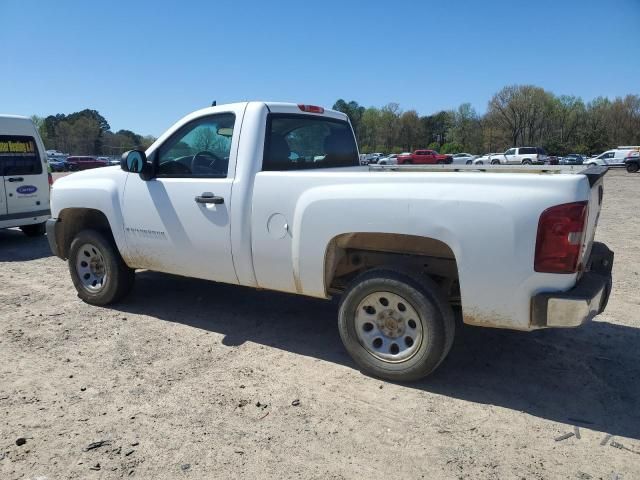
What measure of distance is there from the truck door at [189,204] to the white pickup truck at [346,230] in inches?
0.5

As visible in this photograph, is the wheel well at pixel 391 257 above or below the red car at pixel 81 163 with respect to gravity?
below

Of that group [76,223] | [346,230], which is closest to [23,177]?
[76,223]

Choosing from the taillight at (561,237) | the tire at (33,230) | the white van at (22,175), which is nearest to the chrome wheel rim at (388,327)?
the taillight at (561,237)

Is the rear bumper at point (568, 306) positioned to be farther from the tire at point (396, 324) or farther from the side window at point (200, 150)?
the side window at point (200, 150)

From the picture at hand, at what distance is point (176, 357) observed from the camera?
4.12 metres

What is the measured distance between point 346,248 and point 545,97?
305 ft

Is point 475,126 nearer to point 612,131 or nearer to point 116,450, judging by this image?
point 612,131

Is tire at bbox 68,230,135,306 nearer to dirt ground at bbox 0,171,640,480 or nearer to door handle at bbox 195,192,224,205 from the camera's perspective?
dirt ground at bbox 0,171,640,480

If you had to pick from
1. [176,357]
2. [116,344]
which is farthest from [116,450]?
[116,344]

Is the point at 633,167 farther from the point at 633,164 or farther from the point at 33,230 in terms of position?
the point at 33,230

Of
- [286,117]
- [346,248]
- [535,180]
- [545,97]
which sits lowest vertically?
[346,248]

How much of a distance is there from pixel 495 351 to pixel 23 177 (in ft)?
30.2

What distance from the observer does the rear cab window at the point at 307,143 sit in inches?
168

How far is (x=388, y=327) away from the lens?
364cm
